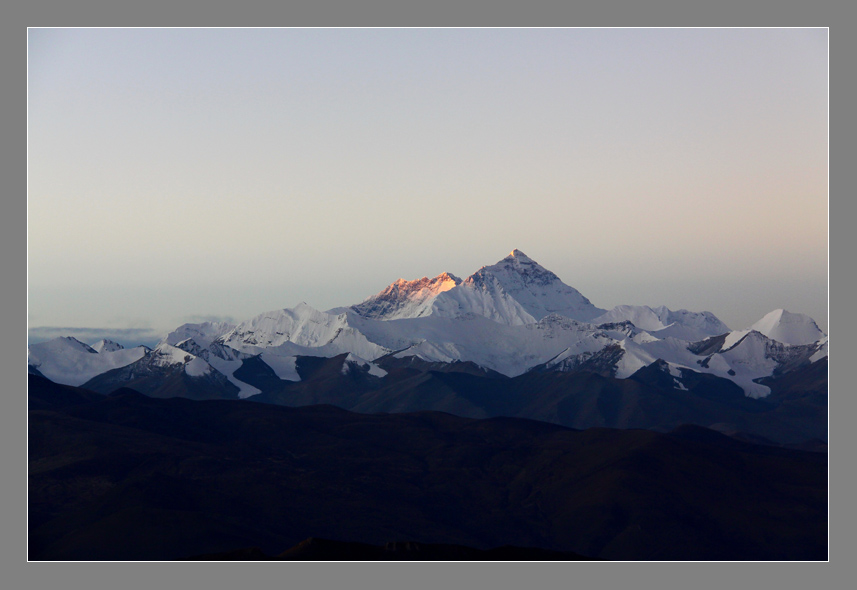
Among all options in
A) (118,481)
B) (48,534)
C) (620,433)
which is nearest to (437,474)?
(620,433)

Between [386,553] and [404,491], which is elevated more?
[386,553]

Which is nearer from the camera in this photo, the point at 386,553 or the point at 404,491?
the point at 386,553

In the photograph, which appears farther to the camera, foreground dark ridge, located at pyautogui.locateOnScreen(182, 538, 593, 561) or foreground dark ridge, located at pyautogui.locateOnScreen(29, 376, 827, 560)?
foreground dark ridge, located at pyautogui.locateOnScreen(29, 376, 827, 560)

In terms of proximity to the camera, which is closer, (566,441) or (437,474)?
(437,474)

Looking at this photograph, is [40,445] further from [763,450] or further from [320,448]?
[763,450]

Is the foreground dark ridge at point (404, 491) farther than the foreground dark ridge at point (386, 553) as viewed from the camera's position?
Yes
